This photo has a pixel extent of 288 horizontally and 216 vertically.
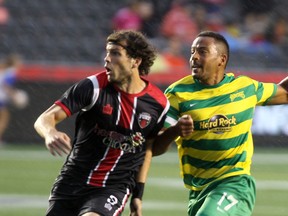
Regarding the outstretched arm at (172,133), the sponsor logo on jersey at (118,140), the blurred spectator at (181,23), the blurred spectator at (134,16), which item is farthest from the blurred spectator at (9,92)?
the sponsor logo on jersey at (118,140)

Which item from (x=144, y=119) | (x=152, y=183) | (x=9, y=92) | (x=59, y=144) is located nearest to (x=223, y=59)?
(x=144, y=119)

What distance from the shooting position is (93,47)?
20.7m

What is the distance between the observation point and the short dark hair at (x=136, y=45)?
663 centimetres

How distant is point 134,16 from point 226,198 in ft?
46.0

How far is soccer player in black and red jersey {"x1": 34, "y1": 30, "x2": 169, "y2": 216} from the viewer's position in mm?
6395

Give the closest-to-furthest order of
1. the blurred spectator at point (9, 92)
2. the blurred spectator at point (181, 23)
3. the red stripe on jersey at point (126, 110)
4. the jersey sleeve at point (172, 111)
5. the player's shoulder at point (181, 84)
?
the red stripe on jersey at point (126, 110) → the jersey sleeve at point (172, 111) → the player's shoulder at point (181, 84) → the blurred spectator at point (9, 92) → the blurred spectator at point (181, 23)

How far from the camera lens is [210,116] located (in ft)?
23.1

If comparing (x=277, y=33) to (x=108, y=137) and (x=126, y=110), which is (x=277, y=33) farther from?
(x=108, y=137)

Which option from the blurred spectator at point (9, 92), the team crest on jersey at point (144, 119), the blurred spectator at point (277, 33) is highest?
the blurred spectator at point (277, 33)

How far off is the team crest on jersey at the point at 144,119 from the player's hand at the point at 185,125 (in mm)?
216

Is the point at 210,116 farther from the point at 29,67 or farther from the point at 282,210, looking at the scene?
the point at 29,67

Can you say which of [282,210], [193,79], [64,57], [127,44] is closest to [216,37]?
[193,79]

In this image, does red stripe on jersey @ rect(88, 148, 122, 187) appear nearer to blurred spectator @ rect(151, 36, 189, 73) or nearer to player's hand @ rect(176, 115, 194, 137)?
player's hand @ rect(176, 115, 194, 137)

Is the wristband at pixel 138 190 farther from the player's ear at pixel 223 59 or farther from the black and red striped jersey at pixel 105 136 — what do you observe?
the player's ear at pixel 223 59
